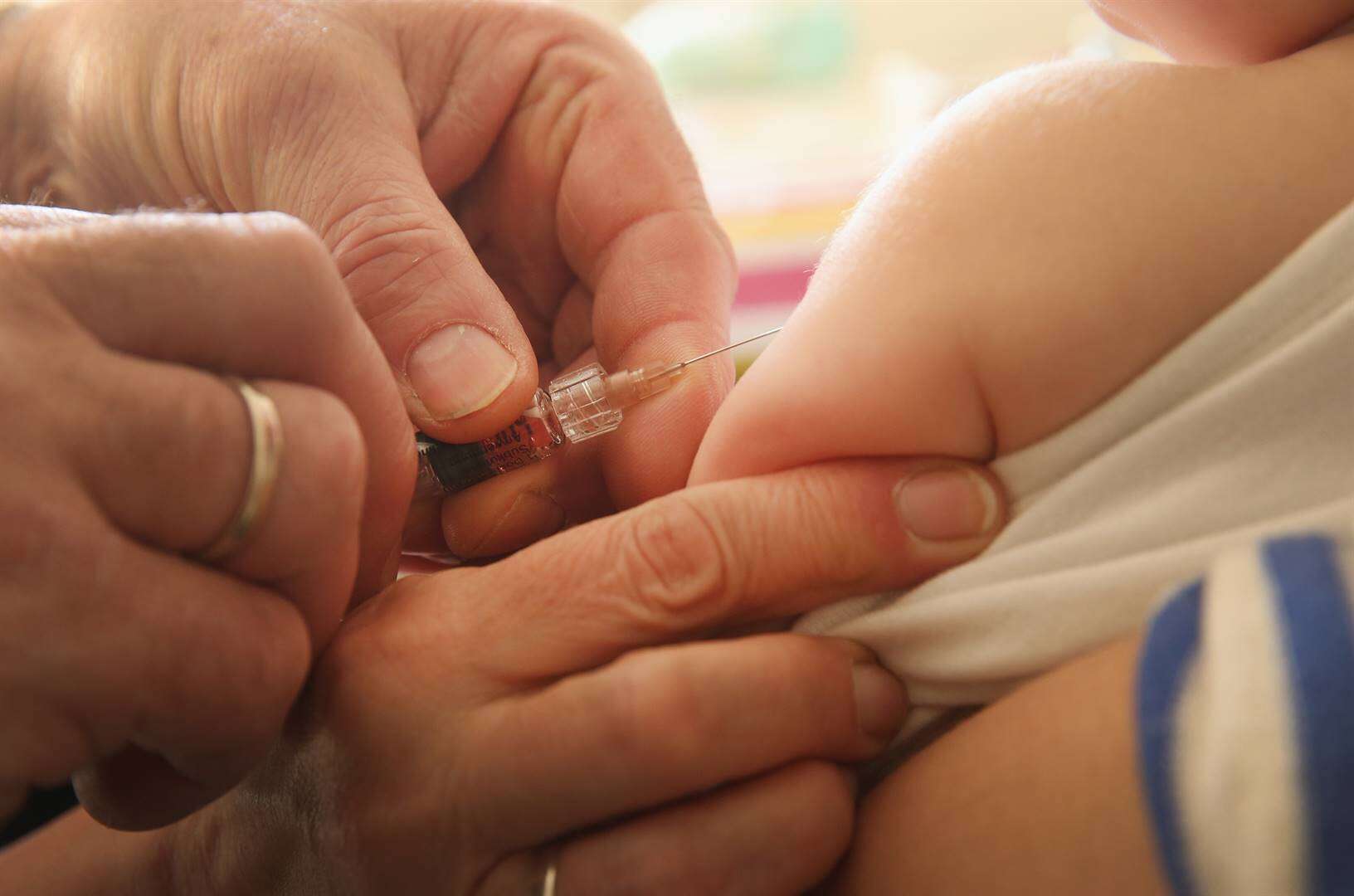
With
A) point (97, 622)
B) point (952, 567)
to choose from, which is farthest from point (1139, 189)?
point (97, 622)

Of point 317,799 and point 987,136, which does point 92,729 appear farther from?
point 987,136

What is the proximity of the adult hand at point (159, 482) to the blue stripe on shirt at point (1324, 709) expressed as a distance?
50 centimetres

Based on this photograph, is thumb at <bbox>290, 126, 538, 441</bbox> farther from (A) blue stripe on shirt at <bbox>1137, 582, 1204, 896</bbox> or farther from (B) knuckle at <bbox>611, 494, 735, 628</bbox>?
(A) blue stripe on shirt at <bbox>1137, 582, 1204, 896</bbox>

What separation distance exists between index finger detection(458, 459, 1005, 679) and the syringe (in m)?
0.29

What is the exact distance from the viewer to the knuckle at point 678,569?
2.11 feet

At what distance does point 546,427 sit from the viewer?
96cm

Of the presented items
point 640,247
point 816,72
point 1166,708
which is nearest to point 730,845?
point 1166,708

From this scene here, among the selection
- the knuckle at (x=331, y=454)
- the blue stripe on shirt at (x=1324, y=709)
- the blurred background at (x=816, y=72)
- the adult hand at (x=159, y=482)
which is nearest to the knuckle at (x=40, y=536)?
the adult hand at (x=159, y=482)

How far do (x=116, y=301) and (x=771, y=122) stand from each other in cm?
226

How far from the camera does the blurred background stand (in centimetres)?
224

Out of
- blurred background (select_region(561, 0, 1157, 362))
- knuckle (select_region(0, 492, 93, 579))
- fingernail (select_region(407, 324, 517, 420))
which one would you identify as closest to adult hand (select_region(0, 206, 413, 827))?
knuckle (select_region(0, 492, 93, 579))

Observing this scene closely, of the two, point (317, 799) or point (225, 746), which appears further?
point (317, 799)

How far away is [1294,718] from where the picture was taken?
0.39 meters

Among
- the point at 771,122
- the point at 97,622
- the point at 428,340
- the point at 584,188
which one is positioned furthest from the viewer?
Result: the point at 771,122
